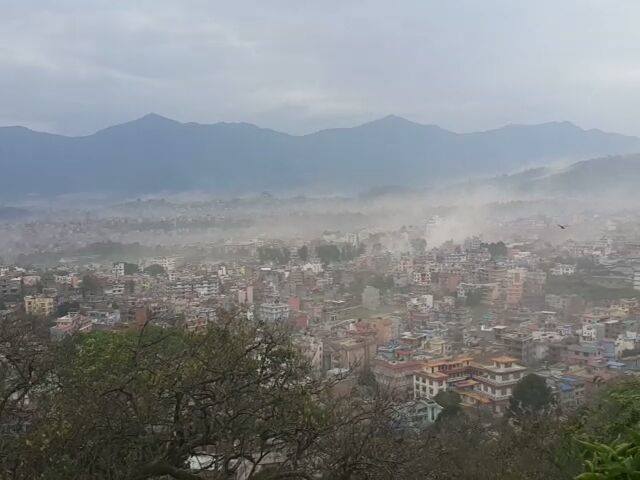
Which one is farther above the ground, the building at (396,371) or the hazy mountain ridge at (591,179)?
the hazy mountain ridge at (591,179)

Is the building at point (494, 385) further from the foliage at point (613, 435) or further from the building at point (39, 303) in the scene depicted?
the building at point (39, 303)

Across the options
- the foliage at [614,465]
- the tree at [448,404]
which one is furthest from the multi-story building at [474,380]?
the foliage at [614,465]

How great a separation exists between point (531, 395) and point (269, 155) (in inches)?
3429

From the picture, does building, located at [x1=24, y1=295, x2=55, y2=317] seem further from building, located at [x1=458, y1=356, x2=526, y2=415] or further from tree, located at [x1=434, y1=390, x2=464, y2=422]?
building, located at [x1=458, y1=356, x2=526, y2=415]

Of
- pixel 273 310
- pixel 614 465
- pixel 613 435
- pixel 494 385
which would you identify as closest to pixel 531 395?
pixel 494 385

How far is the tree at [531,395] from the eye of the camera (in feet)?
33.7

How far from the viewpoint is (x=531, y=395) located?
34.1 feet

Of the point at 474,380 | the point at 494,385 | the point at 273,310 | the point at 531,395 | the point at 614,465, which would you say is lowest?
the point at 474,380

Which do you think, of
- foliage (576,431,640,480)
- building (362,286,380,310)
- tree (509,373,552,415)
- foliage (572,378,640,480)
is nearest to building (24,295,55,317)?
building (362,286,380,310)

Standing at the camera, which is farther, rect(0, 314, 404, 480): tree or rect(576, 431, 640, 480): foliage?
rect(0, 314, 404, 480): tree

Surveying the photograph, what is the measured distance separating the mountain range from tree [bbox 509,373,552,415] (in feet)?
204

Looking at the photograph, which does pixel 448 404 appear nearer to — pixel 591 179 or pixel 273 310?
pixel 273 310

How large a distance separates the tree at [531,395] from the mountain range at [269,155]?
6227 cm

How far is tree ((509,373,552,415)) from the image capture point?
10281 mm
